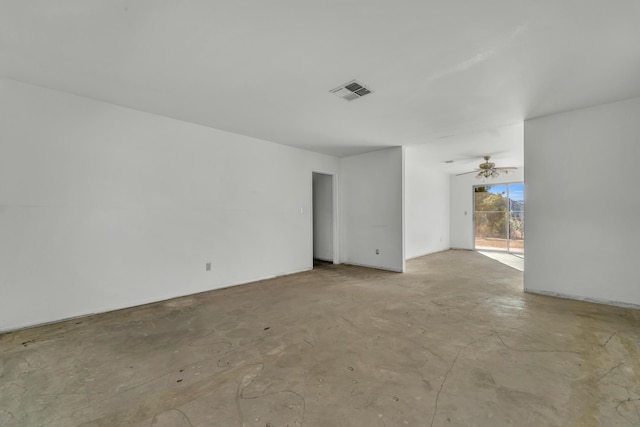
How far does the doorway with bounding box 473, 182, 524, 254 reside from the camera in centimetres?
788

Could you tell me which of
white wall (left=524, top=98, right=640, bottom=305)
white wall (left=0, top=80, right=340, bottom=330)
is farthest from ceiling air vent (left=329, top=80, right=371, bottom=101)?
white wall (left=524, top=98, right=640, bottom=305)

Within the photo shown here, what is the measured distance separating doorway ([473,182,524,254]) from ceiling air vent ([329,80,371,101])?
7210 millimetres

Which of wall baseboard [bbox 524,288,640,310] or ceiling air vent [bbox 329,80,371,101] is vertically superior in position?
ceiling air vent [bbox 329,80,371,101]

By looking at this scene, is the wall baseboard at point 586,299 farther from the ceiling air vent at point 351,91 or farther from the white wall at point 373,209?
the ceiling air vent at point 351,91

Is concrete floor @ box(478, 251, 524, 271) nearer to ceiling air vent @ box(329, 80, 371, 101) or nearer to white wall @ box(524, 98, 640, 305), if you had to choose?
white wall @ box(524, 98, 640, 305)

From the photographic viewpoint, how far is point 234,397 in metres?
1.74

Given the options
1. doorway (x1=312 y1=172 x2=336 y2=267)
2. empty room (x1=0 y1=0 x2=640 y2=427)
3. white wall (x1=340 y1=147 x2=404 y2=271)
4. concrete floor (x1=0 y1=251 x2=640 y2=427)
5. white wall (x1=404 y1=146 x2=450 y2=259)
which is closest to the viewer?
concrete floor (x1=0 y1=251 x2=640 y2=427)

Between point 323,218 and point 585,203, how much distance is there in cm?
470

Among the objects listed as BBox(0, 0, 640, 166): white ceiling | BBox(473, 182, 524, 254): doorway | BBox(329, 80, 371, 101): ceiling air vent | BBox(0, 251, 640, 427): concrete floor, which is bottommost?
BBox(0, 251, 640, 427): concrete floor

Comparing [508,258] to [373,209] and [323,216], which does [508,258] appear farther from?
[323,216]

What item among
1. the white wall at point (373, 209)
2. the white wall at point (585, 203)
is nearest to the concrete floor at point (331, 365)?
the white wall at point (585, 203)

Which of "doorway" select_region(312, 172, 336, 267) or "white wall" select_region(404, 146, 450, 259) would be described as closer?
"doorway" select_region(312, 172, 336, 267)

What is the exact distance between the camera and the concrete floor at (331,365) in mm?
1592

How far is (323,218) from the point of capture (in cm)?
671
